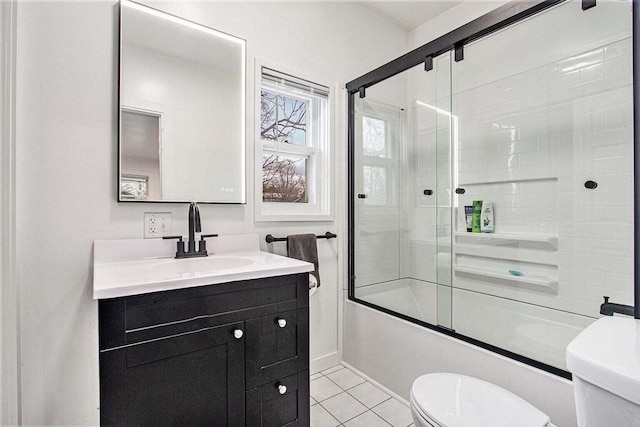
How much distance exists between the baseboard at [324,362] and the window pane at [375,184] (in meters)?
1.08

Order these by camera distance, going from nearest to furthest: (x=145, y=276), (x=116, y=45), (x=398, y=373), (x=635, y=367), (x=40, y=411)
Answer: (x=635, y=367)
(x=145, y=276)
(x=40, y=411)
(x=116, y=45)
(x=398, y=373)

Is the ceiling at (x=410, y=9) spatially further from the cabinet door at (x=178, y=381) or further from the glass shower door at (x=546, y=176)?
the cabinet door at (x=178, y=381)

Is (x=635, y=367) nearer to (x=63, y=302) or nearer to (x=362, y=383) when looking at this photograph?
(x=362, y=383)

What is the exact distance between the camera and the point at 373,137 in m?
2.22

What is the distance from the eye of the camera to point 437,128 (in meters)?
2.12

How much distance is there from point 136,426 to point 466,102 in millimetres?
2305

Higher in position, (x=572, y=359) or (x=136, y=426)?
(x=572, y=359)

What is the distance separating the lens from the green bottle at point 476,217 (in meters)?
2.02

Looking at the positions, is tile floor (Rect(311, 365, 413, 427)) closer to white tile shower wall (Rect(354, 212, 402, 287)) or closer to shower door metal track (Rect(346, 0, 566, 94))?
white tile shower wall (Rect(354, 212, 402, 287))

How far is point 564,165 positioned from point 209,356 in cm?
198

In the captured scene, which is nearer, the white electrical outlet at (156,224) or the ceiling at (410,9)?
the white electrical outlet at (156,224)

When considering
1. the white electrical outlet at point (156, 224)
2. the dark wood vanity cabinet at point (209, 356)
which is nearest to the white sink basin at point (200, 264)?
the white electrical outlet at point (156, 224)

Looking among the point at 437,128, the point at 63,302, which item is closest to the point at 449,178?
the point at 437,128

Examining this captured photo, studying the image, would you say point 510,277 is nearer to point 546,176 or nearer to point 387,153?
point 546,176
